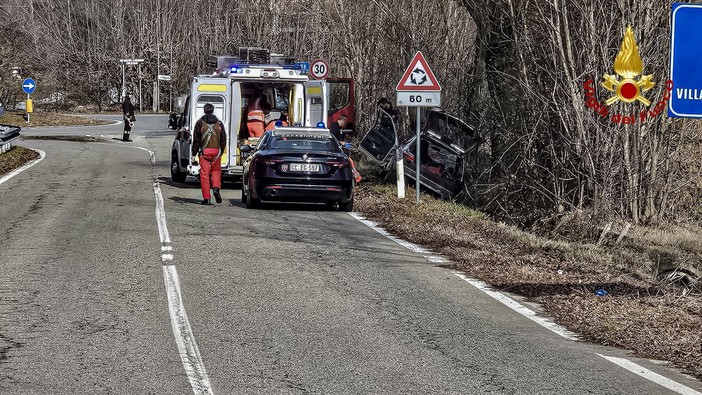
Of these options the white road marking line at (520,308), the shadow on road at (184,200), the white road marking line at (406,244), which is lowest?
the shadow on road at (184,200)

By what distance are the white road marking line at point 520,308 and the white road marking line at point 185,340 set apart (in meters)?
2.95

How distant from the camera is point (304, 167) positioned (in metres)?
19.2

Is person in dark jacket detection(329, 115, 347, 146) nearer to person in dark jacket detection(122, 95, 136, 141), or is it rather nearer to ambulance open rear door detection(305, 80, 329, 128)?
ambulance open rear door detection(305, 80, 329, 128)

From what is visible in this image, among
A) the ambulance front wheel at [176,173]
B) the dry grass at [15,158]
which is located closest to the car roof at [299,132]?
the ambulance front wheel at [176,173]

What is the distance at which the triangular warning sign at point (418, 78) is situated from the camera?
19.8m

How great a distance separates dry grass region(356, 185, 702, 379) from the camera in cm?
906

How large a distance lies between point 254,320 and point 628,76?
28.3ft

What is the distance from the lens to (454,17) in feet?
96.8

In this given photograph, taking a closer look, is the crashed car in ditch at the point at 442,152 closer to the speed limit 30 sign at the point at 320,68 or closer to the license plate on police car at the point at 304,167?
the license plate on police car at the point at 304,167

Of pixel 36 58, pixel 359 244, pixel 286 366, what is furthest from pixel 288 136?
pixel 36 58

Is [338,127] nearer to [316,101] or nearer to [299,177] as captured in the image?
[316,101]

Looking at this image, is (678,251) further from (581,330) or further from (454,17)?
(454,17)

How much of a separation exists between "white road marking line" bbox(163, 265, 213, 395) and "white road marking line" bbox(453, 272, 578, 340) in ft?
9.69

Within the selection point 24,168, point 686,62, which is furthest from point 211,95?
point 686,62
